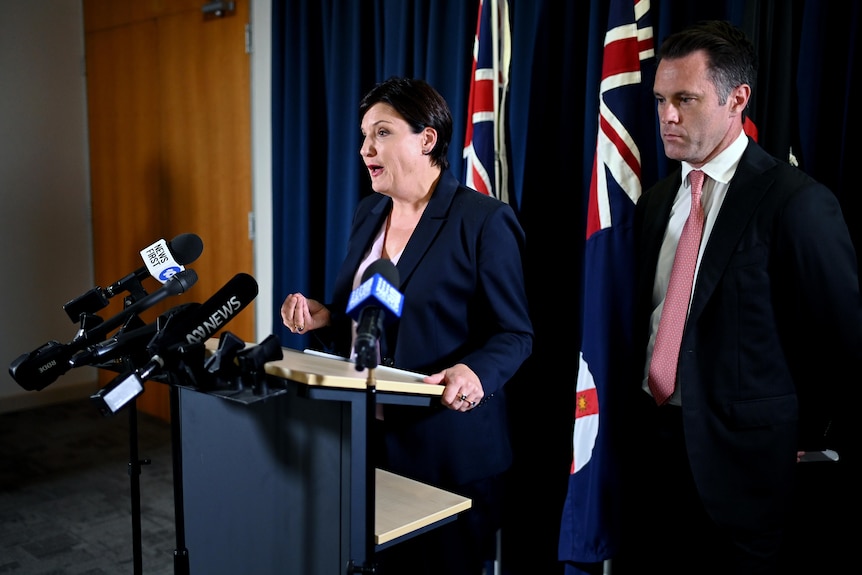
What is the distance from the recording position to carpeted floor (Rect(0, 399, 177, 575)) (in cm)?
287

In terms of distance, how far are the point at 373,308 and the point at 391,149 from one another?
788 mm

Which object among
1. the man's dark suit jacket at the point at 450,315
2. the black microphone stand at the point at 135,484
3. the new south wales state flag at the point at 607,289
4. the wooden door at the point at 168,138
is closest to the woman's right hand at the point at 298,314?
the man's dark suit jacket at the point at 450,315

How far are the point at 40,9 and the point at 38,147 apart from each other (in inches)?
35.0

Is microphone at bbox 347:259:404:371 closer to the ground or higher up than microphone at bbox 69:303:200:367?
higher up

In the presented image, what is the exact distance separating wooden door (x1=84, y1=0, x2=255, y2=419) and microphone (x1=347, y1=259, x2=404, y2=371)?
3.04 metres

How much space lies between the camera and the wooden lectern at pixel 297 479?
1.26 meters

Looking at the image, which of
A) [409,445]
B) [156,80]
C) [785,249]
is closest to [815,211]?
[785,249]

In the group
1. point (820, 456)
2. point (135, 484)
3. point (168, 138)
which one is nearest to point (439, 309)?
point (135, 484)

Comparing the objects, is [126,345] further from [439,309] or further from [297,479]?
[439,309]

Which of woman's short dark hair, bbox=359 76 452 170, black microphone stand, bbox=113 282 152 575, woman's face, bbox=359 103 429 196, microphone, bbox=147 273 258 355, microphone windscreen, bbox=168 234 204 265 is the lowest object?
black microphone stand, bbox=113 282 152 575

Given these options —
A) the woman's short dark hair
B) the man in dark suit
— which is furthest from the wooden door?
the man in dark suit

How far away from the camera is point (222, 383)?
1236 mm

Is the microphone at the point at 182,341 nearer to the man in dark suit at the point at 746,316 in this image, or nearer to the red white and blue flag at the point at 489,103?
the man in dark suit at the point at 746,316

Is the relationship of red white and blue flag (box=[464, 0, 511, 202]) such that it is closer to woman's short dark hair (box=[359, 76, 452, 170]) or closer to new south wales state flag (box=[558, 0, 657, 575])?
new south wales state flag (box=[558, 0, 657, 575])
